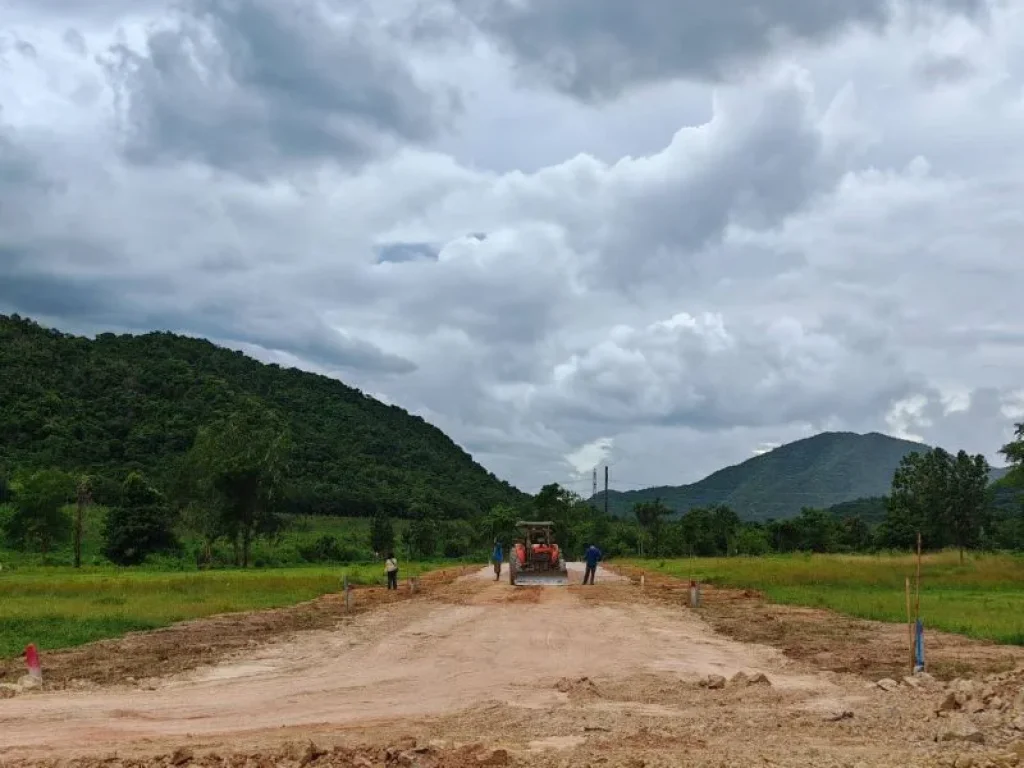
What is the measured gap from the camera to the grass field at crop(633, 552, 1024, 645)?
25078mm

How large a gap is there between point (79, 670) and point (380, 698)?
6310 mm

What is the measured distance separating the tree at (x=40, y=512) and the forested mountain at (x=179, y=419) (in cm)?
807

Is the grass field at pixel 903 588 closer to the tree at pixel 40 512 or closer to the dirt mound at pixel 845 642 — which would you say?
the dirt mound at pixel 845 642

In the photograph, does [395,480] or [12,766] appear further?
[395,480]

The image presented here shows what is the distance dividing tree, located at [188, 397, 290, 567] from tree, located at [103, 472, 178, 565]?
4.14m

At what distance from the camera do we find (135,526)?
6688 cm

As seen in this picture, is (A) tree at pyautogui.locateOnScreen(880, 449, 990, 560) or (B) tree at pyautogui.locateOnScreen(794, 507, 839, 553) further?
(B) tree at pyautogui.locateOnScreen(794, 507, 839, 553)

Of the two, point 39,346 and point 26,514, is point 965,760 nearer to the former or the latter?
point 26,514

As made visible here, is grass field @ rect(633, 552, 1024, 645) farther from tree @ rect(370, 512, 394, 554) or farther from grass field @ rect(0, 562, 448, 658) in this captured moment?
tree @ rect(370, 512, 394, 554)

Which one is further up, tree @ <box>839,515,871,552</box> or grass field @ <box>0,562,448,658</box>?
tree @ <box>839,515,871,552</box>

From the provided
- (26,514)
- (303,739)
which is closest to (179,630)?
(303,739)

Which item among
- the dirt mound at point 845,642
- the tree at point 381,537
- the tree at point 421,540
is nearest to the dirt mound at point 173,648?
the dirt mound at point 845,642

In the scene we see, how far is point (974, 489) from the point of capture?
85.6m

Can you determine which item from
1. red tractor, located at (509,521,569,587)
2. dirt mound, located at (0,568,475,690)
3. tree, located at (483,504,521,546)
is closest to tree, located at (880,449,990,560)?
tree, located at (483,504,521,546)
